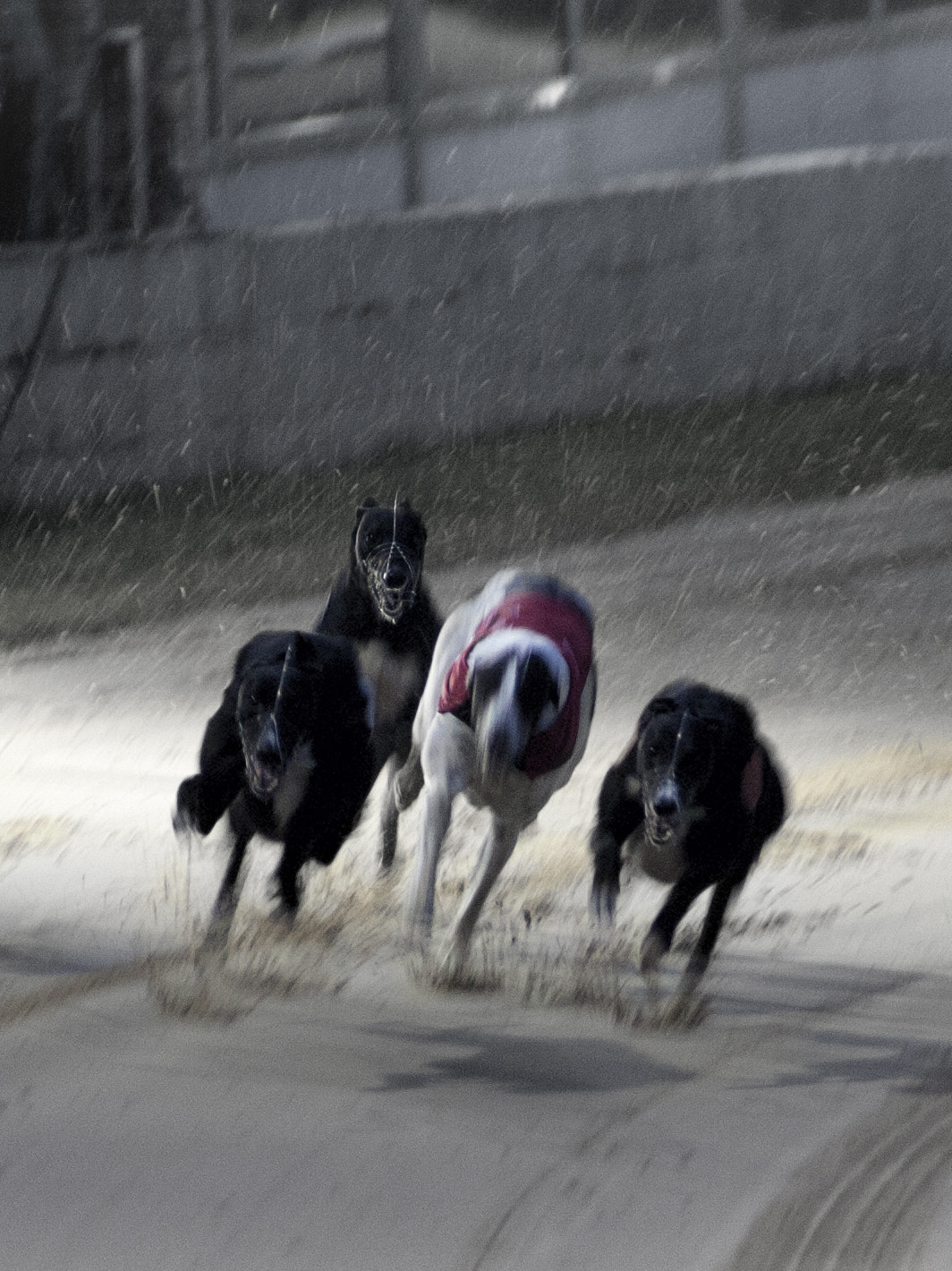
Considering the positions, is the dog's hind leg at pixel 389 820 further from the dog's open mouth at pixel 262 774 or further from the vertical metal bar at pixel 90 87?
the vertical metal bar at pixel 90 87

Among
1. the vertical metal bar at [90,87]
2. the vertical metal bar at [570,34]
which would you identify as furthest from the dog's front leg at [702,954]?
the vertical metal bar at [570,34]

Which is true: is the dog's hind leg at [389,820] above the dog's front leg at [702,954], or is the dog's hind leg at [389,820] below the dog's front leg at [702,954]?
below

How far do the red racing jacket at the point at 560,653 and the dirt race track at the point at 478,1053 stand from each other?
465 mm

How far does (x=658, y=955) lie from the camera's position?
13.7ft

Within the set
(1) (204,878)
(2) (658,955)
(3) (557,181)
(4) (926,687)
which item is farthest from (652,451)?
(2) (658,955)

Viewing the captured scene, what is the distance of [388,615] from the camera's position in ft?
15.2

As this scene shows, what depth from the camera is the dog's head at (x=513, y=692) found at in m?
4.03

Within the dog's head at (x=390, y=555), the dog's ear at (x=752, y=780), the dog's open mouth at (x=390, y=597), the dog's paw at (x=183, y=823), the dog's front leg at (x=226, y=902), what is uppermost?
the dog's head at (x=390, y=555)

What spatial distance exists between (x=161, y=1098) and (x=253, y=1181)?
0.44 meters

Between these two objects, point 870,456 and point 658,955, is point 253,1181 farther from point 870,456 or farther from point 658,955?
point 870,456

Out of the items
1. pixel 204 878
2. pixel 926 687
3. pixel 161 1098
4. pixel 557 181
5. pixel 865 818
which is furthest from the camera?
pixel 557 181

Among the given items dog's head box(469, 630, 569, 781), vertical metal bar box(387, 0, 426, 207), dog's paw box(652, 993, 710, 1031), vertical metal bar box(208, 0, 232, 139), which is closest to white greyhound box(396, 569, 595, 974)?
dog's head box(469, 630, 569, 781)

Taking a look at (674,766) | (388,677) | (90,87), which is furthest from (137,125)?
(674,766)

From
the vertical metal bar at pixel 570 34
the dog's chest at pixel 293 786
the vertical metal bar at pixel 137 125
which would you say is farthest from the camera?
the vertical metal bar at pixel 570 34
